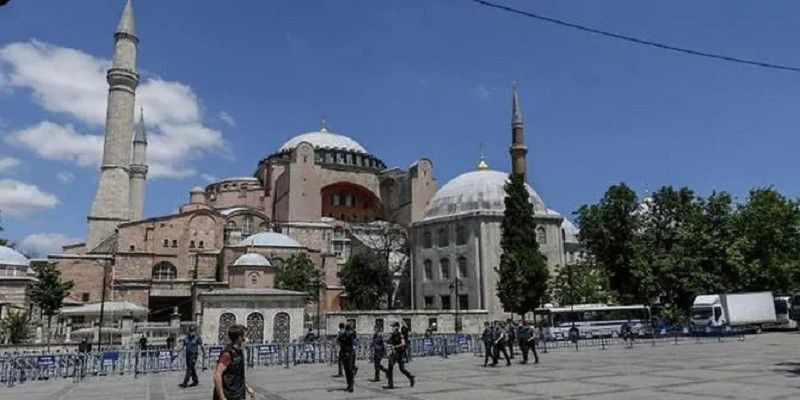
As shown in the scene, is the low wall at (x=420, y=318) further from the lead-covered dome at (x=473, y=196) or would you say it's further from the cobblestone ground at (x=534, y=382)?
the cobblestone ground at (x=534, y=382)

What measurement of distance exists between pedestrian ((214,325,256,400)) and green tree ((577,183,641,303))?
116 feet

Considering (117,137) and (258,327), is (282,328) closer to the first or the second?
(258,327)

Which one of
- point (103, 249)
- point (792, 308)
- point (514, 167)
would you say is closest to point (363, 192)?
point (514, 167)

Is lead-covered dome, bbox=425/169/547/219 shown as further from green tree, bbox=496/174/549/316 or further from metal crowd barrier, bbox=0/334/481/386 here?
metal crowd barrier, bbox=0/334/481/386

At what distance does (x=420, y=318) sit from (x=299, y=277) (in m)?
10.3

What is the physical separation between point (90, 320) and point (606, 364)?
36005 mm

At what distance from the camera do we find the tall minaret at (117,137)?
52000mm

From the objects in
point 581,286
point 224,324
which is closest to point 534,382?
point 224,324

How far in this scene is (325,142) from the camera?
72.6 m

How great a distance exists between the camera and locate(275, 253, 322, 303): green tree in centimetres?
4425

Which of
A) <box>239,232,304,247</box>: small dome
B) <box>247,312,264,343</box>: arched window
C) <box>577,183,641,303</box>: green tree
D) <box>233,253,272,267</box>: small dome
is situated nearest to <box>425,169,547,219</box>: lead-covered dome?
<box>577,183,641,303</box>: green tree

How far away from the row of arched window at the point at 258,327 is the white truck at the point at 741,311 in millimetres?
21566

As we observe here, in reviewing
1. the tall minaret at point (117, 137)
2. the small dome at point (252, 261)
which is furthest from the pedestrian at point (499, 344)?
the tall minaret at point (117, 137)

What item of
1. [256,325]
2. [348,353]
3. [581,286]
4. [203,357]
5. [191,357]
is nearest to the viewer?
[348,353]
